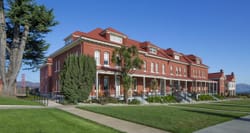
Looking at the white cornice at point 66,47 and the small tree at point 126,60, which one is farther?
the white cornice at point 66,47

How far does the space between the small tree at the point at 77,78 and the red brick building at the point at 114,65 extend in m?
2.47

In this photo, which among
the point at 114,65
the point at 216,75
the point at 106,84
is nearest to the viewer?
the point at 106,84

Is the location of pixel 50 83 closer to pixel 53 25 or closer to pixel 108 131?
pixel 53 25

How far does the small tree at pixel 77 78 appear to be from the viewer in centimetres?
1947

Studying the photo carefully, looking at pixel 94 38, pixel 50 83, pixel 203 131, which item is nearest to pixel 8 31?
pixel 94 38

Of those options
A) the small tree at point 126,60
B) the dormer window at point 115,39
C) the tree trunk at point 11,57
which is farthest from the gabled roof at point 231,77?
the tree trunk at point 11,57

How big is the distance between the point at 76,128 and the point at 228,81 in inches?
2763

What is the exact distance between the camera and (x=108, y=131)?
7.86 m

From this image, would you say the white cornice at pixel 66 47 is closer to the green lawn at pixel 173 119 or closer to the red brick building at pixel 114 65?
the red brick building at pixel 114 65

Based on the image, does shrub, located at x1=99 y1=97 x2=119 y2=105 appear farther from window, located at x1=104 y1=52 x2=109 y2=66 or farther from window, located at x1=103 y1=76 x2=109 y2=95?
window, located at x1=104 y1=52 x2=109 y2=66

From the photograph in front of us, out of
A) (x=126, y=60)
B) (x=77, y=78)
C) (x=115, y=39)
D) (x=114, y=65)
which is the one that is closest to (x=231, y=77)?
(x=115, y=39)

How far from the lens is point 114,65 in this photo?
27391 millimetres

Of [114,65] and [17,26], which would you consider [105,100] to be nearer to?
[114,65]

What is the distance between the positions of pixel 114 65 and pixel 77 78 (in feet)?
26.4
